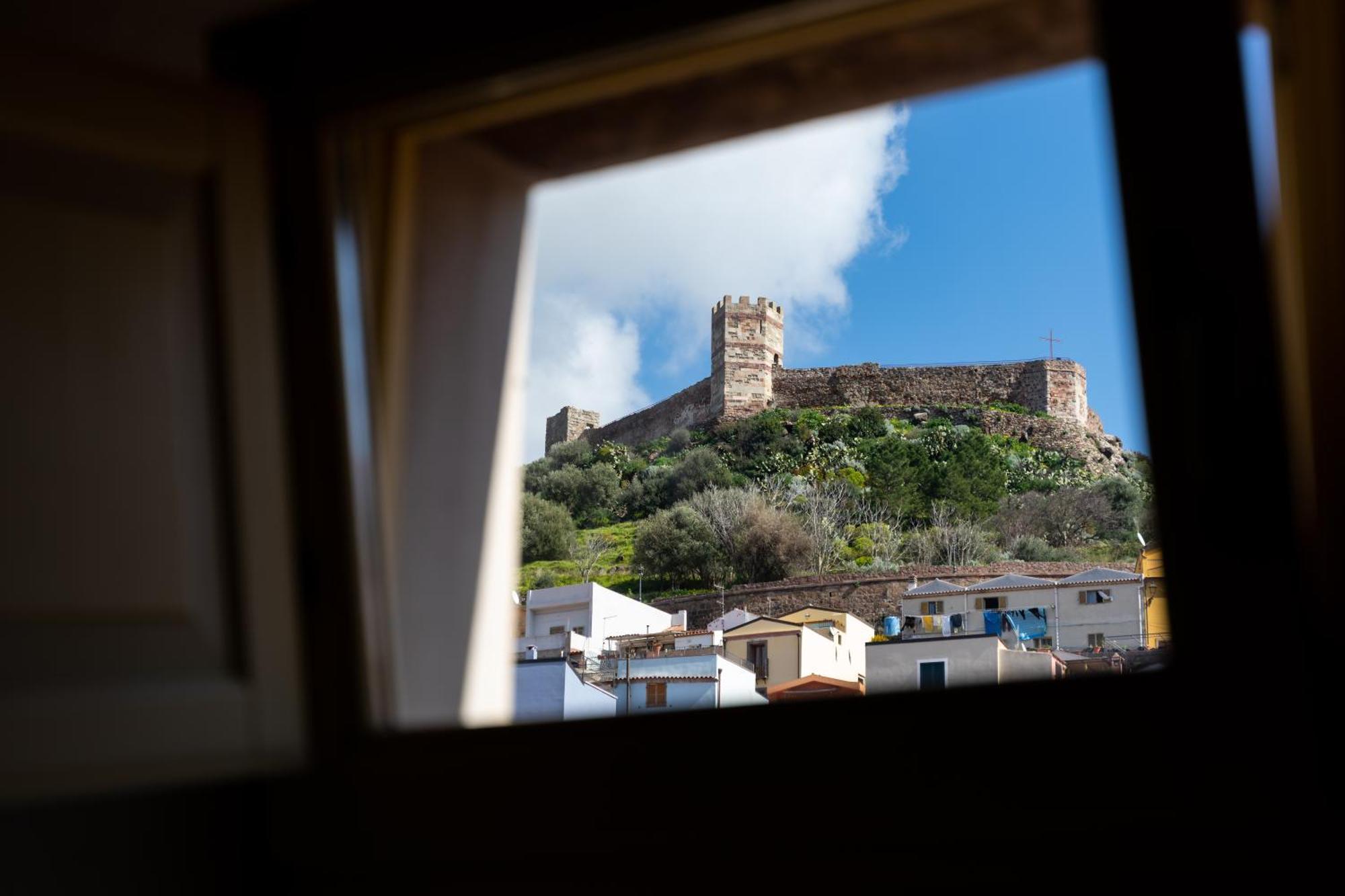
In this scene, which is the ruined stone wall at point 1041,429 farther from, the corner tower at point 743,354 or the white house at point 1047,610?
the corner tower at point 743,354

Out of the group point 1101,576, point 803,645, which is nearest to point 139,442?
point 1101,576

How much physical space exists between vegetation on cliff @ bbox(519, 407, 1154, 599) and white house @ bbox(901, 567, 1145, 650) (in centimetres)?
21

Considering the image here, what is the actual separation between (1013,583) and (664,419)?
9.82 feet

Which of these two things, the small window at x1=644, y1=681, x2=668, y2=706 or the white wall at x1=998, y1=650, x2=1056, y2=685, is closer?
the white wall at x1=998, y1=650, x2=1056, y2=685

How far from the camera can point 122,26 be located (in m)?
1.69

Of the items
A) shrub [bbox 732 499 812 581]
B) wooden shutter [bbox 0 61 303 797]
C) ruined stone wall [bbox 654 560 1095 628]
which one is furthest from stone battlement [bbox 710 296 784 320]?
wooden shutter [bbox 0 61 303 797]

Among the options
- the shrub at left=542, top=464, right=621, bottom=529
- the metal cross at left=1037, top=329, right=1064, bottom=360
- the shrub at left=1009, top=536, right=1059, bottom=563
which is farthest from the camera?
the shrub at left=542, top=464, right=621, bottom=529

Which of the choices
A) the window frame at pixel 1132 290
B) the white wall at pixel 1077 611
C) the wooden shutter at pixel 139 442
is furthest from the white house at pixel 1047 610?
the wooden shutter at pixel 139 442

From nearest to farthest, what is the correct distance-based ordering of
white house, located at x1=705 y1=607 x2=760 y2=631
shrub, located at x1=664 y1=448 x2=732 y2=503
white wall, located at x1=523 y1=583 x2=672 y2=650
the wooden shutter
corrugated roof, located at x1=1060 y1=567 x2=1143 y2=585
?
1. the wooden shutter
2. corrugated roof, located at x1=1060 y1=567 x2=1143 y2=585
3. white wall, located at x1=523 y1=583 x2=672 y2=650
4. white house, located at x1=705 y1=607 x2=760 y2=631
5. shrub, located at x1=664 y1=448 x2=732 y2=503

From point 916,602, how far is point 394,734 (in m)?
4.53

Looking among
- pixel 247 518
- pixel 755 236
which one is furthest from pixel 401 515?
pixel 755 236

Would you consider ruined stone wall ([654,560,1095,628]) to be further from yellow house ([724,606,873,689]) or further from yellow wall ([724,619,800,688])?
yellow wall ([724,619,800,688])

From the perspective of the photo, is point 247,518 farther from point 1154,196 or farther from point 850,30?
point 1154,196

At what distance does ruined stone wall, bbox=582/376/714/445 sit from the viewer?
5.55 meters
